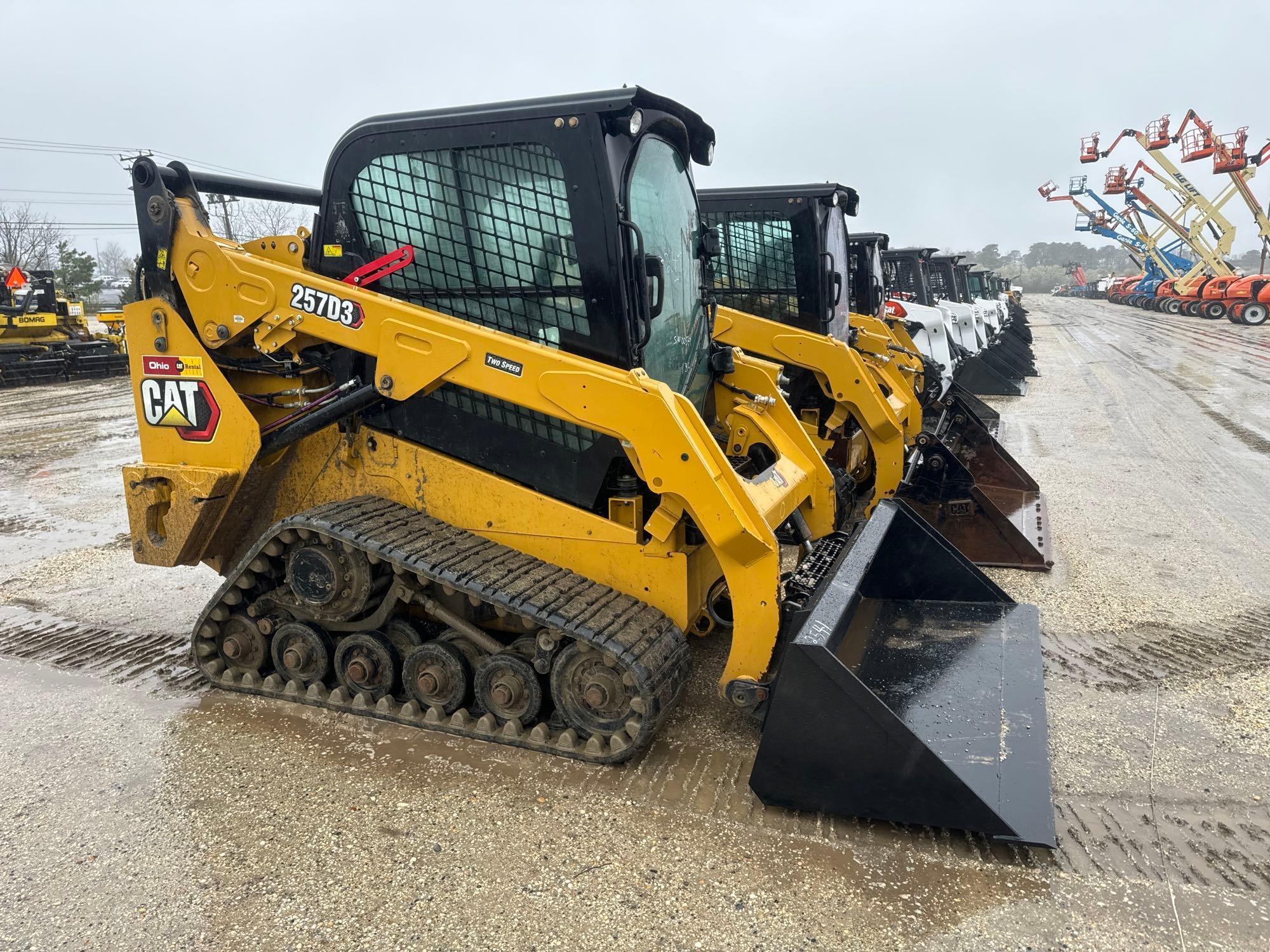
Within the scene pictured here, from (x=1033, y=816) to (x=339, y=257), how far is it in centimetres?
350

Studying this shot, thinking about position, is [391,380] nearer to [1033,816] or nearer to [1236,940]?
[1033,816]

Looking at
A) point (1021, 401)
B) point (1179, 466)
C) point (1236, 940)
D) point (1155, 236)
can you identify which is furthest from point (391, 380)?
point (1155, 236)

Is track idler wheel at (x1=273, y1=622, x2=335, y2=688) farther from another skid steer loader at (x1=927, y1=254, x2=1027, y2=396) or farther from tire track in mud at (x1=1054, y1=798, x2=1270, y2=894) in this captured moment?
another skid steer loader at (x1=927, y1=254, x2=1027, y2=396)

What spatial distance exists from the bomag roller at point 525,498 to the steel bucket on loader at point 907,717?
12 millimetres

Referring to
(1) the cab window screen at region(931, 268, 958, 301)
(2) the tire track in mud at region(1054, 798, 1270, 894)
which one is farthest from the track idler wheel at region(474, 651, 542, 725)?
(1) the cab window screen at region(931, 268, 958, 301)

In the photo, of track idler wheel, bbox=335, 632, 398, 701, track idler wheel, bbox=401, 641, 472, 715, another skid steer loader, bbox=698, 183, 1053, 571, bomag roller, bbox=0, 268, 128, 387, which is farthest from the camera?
bomag roller, bbox=0, 268, 128, 387

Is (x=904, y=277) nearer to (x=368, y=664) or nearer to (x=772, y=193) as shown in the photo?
(x=772, y=193)

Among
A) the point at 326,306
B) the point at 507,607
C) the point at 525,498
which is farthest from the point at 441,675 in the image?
the point at 326,306

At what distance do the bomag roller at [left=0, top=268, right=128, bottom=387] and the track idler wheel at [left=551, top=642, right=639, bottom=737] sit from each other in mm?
20109

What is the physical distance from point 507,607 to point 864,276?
22.4 feet

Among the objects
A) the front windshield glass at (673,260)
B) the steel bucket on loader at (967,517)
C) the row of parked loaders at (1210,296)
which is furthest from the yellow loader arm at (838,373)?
the row of parked loaders at (1210,296)

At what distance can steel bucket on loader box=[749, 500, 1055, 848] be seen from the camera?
2805 mm

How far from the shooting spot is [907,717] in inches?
127

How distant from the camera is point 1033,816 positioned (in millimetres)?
2781
